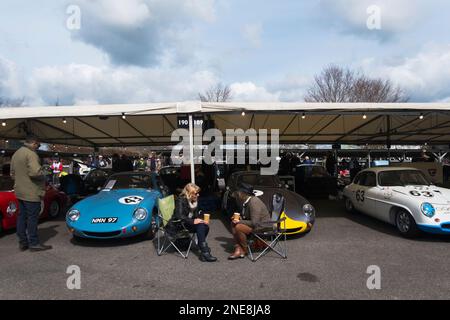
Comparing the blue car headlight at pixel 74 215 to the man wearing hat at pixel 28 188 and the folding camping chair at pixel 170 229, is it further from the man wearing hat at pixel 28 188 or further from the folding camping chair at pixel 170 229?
the folding camping chair at pixel 170 229

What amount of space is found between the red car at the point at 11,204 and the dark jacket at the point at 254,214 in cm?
484

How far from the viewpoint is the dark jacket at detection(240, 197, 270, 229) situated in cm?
480

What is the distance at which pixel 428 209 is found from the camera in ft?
17.6

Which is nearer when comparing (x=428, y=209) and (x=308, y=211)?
(x=428, y=209)

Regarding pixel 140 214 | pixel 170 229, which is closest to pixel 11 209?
pixel 140 214

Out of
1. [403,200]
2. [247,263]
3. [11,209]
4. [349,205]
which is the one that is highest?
[403,200]

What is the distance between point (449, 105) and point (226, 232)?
543cm

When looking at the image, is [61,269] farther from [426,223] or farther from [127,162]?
[127,162]

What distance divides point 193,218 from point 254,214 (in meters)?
0.96

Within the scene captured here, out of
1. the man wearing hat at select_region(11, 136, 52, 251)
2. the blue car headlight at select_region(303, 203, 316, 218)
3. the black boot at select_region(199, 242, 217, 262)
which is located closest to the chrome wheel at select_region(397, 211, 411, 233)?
the blue car headlight at select_region(303, 203, 316, 218)

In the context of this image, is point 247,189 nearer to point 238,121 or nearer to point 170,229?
point 170,229

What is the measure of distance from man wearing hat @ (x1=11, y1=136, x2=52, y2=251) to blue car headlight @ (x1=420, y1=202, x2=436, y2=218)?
641 cm

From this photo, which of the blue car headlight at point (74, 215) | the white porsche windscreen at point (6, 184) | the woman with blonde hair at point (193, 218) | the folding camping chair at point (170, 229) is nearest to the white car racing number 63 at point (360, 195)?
the woman with blonde hair at point (193, 218)
